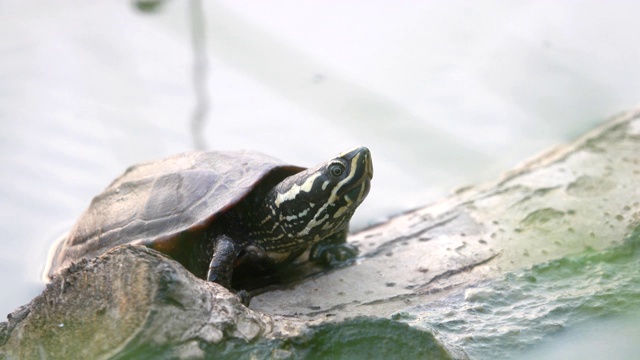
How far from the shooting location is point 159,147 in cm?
583

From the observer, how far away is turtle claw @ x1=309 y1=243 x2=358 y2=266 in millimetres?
4066

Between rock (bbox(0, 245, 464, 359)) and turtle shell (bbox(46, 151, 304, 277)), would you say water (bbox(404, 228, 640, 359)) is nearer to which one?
rock (bbox(0, 245, 464, 359))

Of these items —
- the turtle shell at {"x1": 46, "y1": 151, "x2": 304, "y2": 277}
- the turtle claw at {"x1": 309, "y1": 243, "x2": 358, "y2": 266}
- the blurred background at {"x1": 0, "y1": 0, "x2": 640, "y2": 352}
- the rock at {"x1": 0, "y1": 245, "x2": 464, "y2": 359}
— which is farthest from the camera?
the blurred background at {"x1": 0, "y1": 0, "x2": 640, "y2": 352}

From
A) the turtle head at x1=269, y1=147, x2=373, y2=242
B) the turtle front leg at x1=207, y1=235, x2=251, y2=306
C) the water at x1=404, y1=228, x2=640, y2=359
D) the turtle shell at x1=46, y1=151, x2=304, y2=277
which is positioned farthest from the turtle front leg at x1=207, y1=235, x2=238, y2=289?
the water at x1=404, y1=228, x2=640, y2=359

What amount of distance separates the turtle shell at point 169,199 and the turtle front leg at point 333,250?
0.39 metres

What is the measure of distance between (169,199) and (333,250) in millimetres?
849

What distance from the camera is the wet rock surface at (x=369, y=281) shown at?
2.52m

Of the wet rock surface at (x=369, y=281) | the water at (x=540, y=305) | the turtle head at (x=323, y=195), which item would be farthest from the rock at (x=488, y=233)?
the turtle head at (x=323, y=195)

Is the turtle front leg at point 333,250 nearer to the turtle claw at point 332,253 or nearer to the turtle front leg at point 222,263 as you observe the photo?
the turtle claw at point 332,253

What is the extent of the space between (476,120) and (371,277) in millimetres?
2572

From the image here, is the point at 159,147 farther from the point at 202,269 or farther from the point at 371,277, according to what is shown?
the point at 371,277

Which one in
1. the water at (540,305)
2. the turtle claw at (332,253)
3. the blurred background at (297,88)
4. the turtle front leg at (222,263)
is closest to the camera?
the water at (540,305)

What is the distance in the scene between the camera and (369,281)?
378 cm

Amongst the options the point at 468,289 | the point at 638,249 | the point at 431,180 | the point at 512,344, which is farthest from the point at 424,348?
the point at 431,180
